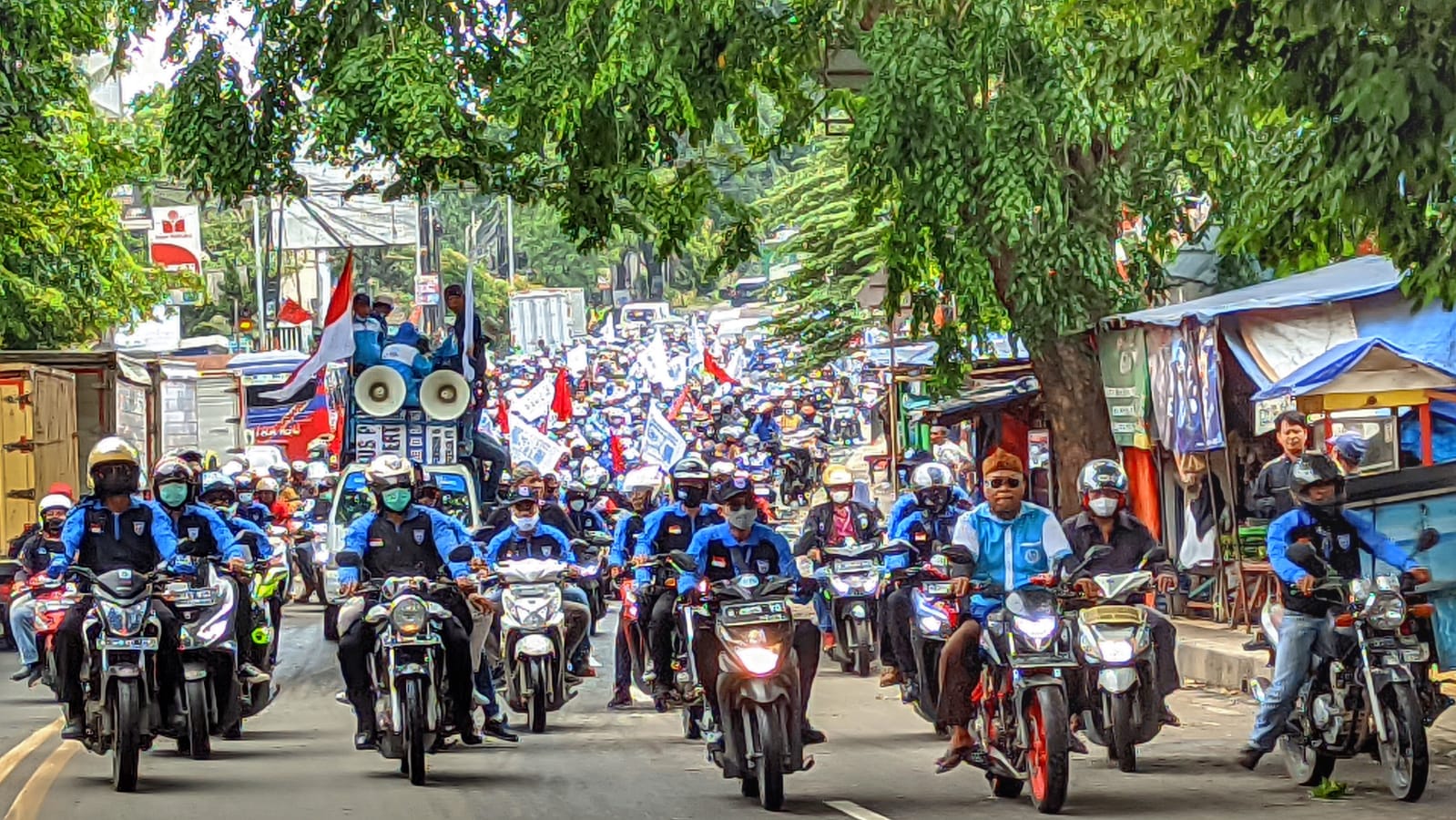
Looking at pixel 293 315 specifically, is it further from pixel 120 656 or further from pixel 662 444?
pixel 120 656

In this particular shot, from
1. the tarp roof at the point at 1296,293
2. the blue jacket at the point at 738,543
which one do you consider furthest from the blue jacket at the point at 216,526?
the tarp roof at the point at 1296,293

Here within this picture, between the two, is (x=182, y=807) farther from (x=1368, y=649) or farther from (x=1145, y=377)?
(x=1145, y=377)

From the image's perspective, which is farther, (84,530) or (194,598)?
(84,530)

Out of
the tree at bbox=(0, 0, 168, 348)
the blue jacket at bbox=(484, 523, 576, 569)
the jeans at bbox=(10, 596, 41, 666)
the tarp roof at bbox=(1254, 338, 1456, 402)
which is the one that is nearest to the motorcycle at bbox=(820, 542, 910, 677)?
the blue jacket at bbox=(484, 523, 576, 569)

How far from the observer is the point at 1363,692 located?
1030cm

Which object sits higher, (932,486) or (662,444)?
(662,444)

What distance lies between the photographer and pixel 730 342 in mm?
85125

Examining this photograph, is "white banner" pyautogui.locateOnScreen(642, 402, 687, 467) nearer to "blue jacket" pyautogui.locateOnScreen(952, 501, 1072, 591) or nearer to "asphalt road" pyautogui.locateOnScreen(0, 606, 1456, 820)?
"asphalt road" pyautogui.locateOnScreen(0, 606, 1456, 820)

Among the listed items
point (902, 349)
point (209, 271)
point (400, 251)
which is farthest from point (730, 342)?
point (902, 349)

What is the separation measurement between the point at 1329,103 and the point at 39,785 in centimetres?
753

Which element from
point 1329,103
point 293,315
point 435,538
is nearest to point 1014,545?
point 1329,103

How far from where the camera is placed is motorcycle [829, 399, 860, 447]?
62.3 metres

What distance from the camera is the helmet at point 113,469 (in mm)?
12359

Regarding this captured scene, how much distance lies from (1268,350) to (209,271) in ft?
157
